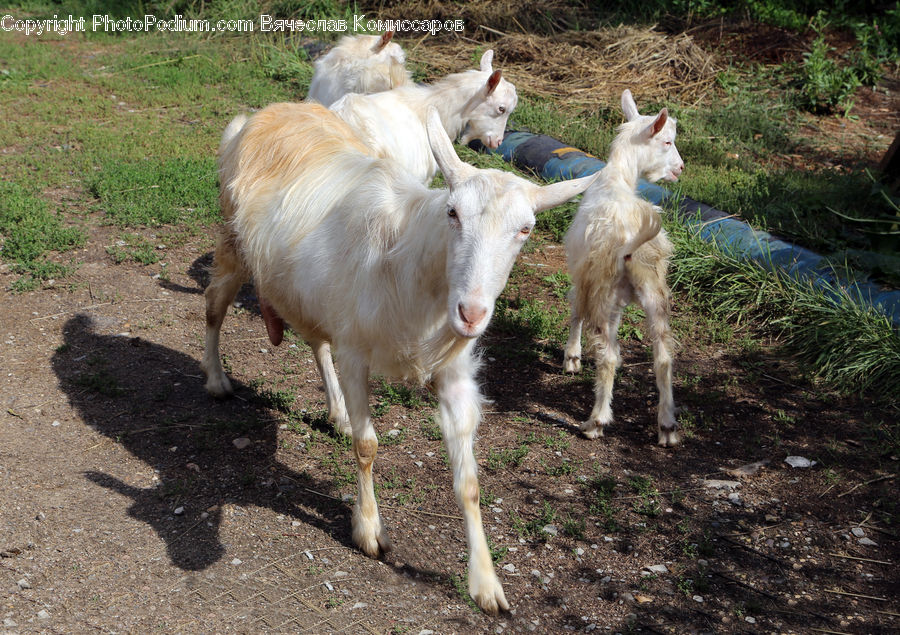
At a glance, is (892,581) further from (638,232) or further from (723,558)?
(638,232)

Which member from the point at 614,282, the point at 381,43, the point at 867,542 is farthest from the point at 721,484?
the point at 381,43

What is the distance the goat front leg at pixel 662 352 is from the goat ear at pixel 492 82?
2637mm

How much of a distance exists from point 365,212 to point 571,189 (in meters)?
0.98

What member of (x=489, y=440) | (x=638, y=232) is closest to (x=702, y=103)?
(x=638, y=232)

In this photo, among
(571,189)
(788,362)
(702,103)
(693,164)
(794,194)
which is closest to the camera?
(571,189)

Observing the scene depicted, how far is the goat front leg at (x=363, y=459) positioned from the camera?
3857 mm

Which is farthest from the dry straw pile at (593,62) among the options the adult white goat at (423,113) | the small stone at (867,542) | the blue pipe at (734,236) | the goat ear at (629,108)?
the small stone at (867,542)

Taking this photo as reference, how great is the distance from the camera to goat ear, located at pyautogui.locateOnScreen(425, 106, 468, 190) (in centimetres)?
329

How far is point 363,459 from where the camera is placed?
392 cm

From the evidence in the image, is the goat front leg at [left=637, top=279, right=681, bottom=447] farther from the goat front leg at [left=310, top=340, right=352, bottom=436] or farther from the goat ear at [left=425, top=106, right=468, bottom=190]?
the goat ear at [left=425, top=106, right=468, bottom=190]

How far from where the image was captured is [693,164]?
30.6 feet

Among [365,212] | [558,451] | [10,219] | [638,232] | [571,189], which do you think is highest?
[571,189]

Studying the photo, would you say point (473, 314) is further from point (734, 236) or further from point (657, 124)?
point (734, 236)

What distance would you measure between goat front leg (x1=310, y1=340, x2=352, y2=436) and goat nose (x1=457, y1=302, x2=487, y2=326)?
6.54ft
